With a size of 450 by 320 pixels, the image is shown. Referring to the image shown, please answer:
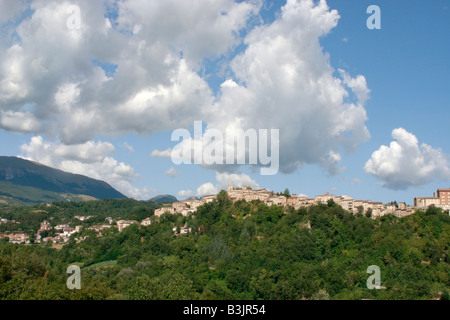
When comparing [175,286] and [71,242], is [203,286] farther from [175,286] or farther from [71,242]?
[71,242]

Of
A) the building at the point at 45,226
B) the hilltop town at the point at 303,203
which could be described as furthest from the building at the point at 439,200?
the building at the point at 45,226

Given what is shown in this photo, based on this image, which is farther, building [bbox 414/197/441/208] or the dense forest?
building [bbox 414/197/441/208]

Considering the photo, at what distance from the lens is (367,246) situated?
6150 cm

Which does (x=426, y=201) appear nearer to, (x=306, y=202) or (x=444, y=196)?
(x=444, y=196)

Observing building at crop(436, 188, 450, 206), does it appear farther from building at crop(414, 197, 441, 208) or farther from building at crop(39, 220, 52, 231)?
building at crop(39, 220, 52, 231)

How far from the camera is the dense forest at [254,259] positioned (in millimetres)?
45781

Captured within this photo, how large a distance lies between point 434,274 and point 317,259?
623 inches

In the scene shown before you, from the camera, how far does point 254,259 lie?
6309 centimetres

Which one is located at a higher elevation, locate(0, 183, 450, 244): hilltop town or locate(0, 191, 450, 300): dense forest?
locate(0, 183, 450, 244): hilltop town

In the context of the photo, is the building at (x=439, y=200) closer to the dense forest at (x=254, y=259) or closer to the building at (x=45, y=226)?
the dense forest at (x=254, y=259)

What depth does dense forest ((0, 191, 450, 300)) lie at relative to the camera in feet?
150

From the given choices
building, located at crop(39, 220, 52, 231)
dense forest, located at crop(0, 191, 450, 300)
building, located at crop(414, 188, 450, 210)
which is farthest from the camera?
building, located at crop(39, 220, 52, 231)

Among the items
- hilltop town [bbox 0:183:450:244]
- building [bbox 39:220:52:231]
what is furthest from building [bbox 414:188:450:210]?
building [bbox 39:220:52:231]

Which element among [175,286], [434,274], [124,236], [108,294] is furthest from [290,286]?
[124,236]
